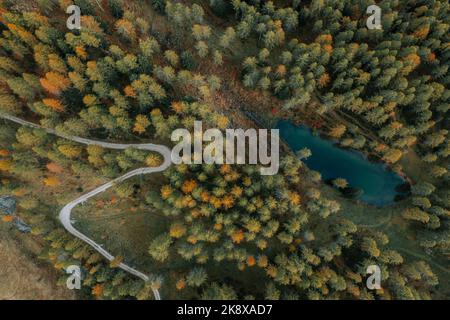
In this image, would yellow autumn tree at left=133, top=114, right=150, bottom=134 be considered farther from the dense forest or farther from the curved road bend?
the curved road bend

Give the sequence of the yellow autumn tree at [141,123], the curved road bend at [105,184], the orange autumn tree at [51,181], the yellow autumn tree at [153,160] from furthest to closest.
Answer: the curved road bend at [105,184] < the yellow autumn tree at [153,160] < the yellow autumn tree at [141,123] < the orange autumn tree at [51,181]

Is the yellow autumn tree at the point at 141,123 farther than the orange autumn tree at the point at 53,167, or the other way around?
the yellow autumn tree at the point at 141,123

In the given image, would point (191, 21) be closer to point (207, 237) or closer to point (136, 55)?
point (136, 55)

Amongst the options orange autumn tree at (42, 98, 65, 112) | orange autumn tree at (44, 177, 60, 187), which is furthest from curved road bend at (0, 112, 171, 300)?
orange autumn tree at (44, 177, 60, 187)

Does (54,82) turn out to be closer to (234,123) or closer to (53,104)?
(53,104)

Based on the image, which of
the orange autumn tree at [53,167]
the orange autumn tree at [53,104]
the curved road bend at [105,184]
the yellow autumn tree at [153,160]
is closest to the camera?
the orange autumn tree at [53,104]

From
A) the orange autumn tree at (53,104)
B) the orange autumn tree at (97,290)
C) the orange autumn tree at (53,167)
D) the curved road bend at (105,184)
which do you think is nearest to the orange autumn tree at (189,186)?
the curved road bend at (105,184)

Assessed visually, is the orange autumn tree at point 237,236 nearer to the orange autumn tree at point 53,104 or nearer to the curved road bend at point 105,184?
the curved road bend at point 105,184
